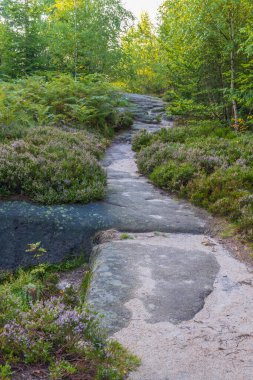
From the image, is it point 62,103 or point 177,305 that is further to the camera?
point 62,103

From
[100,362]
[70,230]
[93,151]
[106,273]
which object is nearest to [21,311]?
[100,362]

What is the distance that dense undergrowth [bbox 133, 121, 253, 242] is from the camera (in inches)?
251

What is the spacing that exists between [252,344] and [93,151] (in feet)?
23.8

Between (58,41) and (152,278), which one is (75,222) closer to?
(152,278)

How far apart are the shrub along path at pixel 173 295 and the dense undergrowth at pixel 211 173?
19.9 inches

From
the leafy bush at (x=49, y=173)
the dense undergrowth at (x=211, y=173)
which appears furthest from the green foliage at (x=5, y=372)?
the leafy bush at (x=49, y=173)

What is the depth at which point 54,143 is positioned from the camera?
7.96 m

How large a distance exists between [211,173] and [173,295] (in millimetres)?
4251

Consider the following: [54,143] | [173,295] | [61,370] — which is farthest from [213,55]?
[61,370]

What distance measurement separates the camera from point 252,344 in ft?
10.7

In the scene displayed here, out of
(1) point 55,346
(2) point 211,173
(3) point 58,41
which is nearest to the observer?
(1) point 55,346

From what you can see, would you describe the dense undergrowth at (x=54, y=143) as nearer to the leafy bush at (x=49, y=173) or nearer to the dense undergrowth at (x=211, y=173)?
the leafy bush at (x=49, y=173)

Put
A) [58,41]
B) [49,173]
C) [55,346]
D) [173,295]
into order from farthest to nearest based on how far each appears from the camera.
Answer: [58,41] < [49,173] < [173,295] < [55,346]

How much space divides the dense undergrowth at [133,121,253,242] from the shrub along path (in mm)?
507
